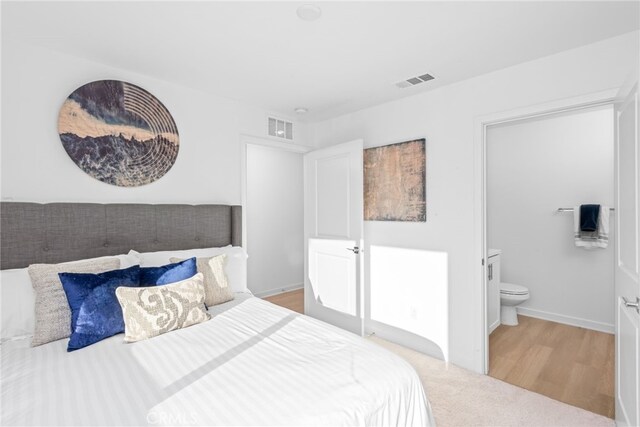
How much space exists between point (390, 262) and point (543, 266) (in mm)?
2096

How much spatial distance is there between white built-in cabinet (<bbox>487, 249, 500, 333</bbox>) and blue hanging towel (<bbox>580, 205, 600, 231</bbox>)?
976mm

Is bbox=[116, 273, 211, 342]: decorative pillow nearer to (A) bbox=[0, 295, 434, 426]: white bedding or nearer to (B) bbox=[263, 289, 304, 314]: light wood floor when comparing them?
(A) bbox=[0, 295, 434, 426]: white bedding

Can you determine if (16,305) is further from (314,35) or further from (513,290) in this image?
(513,290)

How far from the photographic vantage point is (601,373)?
8.11ft

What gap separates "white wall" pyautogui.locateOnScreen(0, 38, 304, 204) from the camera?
1941 millimetres

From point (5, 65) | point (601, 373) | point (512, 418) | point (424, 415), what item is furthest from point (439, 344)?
point (5, 65)

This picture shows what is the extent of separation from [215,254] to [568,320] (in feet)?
13.2

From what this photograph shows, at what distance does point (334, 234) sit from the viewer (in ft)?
11.2

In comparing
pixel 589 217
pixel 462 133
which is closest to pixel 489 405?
pixel 462 133

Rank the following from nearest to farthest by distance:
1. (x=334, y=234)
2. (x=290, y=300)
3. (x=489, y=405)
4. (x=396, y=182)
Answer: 1. (x=489, y=405)
2. (x=396, y=182)
3. (x=334, y=234)
4. (x=290, y=300)

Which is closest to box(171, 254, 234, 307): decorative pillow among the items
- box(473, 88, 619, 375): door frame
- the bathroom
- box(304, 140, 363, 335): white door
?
box(304, 140, 363, 335): white door

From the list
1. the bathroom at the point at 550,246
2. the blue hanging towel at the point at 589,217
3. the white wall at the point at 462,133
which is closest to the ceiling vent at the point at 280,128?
the white wall at the point at 462,133

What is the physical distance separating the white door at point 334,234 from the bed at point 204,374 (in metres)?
1.39

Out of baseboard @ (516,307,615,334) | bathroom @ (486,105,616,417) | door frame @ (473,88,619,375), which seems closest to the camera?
door frame @ (473,88,619,375)
